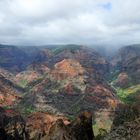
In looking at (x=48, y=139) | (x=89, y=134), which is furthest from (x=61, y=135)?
(x=89, y=134)

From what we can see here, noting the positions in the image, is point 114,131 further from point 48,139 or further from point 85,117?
point 85,117

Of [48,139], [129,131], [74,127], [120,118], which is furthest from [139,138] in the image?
[120,118]

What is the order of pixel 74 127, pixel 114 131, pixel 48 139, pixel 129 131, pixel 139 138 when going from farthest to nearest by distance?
pixel 74 127 → pixel 48 139 → pixel 114 131 → pixel 129 131 → pixel 139 138

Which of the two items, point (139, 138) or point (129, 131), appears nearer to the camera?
point (139, 138)

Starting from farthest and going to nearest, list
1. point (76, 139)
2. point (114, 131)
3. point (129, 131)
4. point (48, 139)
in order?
1. point (76, 139)
2. point (48, 139)
3. point (114, 131)
4. point (129, 131)

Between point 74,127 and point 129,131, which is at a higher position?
point 129,131

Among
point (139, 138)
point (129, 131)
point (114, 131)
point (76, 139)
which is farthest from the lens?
point (76, 139)

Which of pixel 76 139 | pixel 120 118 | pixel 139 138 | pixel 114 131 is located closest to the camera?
pixel 139 138

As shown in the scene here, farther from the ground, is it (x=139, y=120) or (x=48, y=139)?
(x=139, y=120)

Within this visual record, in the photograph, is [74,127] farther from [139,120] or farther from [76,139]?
[139,120]
